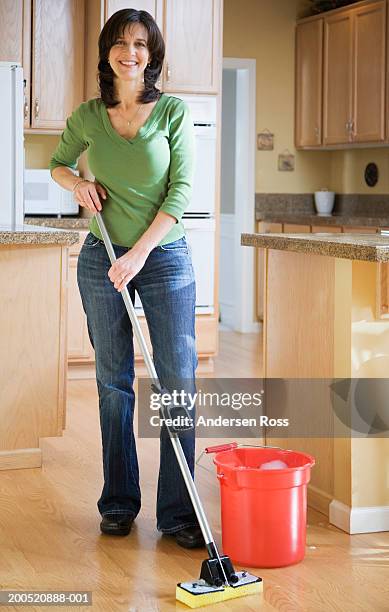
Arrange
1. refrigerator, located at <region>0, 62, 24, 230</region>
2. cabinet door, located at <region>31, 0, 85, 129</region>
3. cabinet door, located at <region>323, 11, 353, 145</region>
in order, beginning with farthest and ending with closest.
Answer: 1. cabinet door, located at <region>323, 11, 353, 145</region>
2. cabinet door, located at <region>31, 0, 85, 129</region>
3. refrigerator, located at <region>0, 62, 24, 230</region>

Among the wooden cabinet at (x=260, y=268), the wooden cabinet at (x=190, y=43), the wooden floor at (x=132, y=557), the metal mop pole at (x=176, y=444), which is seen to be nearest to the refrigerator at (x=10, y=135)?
the wooden cabinet at (x=190, y=43)

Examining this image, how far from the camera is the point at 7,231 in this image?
3.68 meters

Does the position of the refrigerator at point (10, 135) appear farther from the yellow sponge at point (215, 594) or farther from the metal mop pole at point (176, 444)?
the yellow sponge at point (215, 594)

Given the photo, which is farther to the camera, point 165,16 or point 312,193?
point 312,193

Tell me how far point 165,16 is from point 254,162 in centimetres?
221

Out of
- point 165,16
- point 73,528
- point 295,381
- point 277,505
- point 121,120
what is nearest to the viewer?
point 277,505

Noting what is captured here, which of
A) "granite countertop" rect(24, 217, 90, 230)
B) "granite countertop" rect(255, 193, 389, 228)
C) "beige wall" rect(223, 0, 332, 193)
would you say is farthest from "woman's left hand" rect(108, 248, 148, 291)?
"beige wall" rect(223, 0, 332, 193)

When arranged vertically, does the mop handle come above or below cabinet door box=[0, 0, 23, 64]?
below

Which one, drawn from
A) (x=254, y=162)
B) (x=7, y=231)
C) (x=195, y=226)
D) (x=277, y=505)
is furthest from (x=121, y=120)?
→ (x=254, y=162)

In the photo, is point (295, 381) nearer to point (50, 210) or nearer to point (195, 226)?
point (195, 226)

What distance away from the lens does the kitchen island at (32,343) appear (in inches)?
148

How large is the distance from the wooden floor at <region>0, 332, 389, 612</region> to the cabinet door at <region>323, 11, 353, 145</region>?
4.18 m

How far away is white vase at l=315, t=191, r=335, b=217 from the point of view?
784cm

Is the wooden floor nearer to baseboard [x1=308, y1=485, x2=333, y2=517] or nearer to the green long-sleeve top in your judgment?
baseboard [x1=308, y1=485, x2=333, y2=517]
